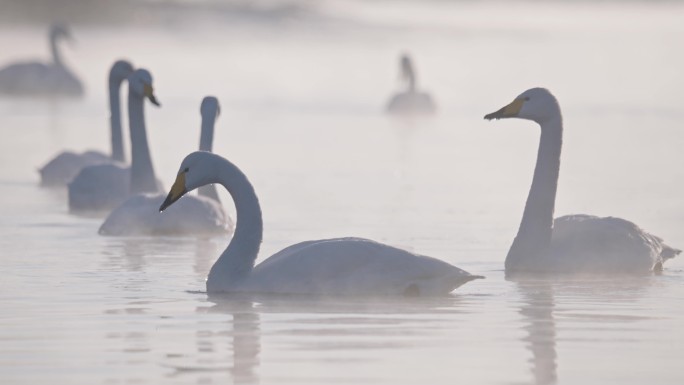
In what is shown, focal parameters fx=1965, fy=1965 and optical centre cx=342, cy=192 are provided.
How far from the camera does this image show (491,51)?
5038 centimetres

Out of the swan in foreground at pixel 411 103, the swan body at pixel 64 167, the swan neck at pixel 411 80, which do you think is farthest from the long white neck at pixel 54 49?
the swan body at pixel 64 167

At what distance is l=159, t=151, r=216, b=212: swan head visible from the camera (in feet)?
37.6

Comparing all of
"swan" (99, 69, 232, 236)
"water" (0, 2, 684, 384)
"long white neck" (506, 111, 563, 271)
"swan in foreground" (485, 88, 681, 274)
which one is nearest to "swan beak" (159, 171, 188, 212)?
"water" (0, 2, 684, 384)

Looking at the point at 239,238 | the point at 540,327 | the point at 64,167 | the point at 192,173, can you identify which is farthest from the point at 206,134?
the point at 540,327

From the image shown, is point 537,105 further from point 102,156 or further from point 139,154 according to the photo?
point 102,156

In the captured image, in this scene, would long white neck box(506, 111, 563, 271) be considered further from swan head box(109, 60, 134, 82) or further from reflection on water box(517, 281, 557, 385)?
swan head box(109, 60, 134, 82)

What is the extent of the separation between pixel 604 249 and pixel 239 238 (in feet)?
8.52

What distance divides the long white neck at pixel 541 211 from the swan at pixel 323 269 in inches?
55.1

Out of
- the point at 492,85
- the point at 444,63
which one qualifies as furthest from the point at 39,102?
the point at 444,63

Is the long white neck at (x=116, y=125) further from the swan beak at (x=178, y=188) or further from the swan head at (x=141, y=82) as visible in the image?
the swan beak at (x=178, y=188)

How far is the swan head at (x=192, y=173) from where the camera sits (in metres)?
11.4

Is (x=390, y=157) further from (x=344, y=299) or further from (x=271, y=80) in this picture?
(x=271, y=80)

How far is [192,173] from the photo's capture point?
37.6ft

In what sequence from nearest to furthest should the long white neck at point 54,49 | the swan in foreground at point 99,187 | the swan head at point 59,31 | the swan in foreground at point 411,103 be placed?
the swan in foreground at point 99,187
the swan in foreground at point 411,103
the long white neck at point 54,49
the swan head at point 59,31
